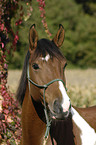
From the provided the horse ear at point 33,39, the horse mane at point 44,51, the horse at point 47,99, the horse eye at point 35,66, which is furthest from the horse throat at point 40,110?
the horse ear at point 33,39

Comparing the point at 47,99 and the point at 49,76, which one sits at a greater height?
the point at 49,76

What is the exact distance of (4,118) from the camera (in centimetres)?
352

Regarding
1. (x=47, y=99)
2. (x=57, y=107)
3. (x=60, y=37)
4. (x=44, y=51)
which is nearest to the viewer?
(x=57, y=107)

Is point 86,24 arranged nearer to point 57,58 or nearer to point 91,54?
point 91,54

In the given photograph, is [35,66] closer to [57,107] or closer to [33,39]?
[33,39]

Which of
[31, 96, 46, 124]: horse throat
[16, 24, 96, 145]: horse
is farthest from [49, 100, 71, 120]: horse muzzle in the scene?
[31, 96, 46, 124]: horse throat

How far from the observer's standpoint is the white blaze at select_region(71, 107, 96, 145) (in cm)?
267

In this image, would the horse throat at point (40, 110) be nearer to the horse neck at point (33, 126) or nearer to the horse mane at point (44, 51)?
the horse neck at point (33, 126)

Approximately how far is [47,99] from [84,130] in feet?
2.66

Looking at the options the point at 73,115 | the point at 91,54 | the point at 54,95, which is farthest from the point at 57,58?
the point at 91,54

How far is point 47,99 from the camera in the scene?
217 cm

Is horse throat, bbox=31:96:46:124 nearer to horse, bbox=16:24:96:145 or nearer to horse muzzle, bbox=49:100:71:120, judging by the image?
horse, bbox=16:24:96:145

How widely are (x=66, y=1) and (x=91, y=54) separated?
867 centimetres

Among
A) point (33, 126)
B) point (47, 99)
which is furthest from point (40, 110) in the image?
point (47, 99)
